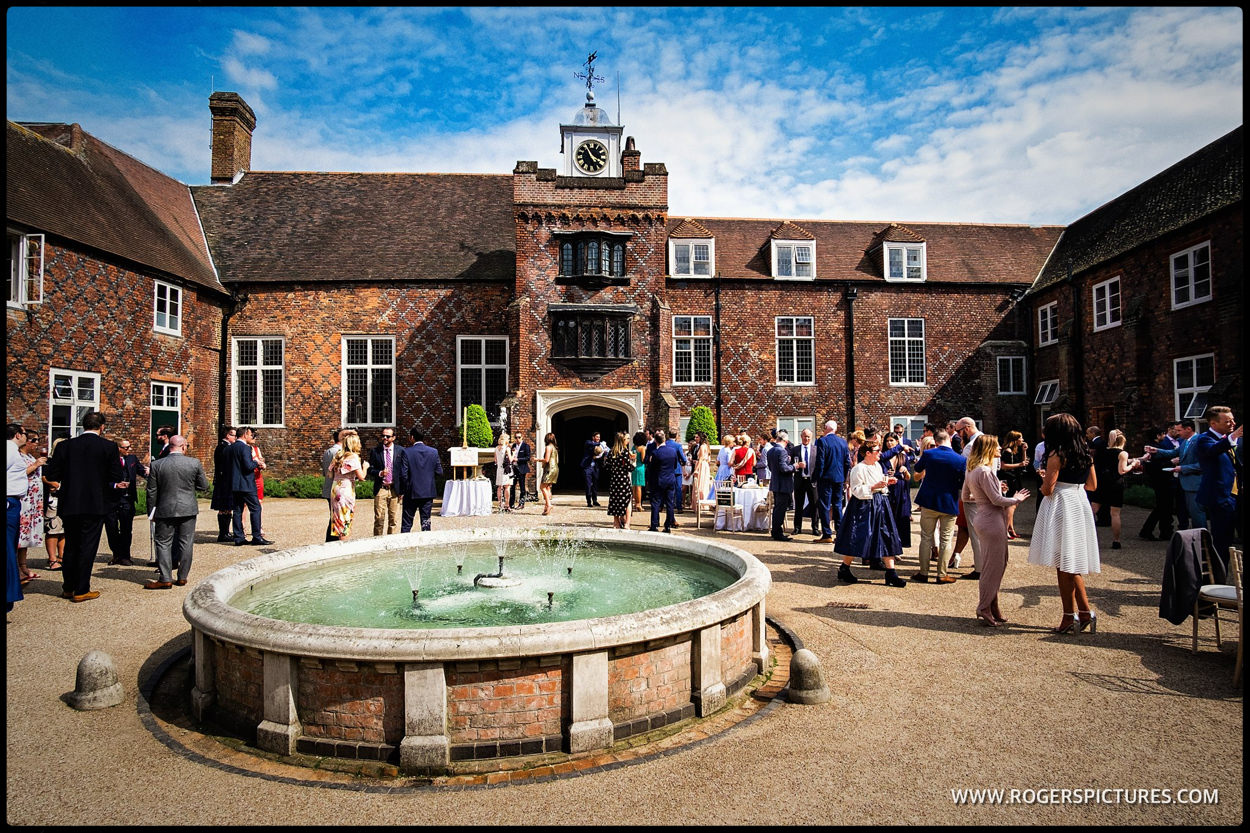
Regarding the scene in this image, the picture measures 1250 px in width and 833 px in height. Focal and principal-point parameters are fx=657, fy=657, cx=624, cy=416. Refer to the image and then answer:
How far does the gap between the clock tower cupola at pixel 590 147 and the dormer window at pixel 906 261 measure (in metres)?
10.9

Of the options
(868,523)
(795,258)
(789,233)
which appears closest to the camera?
(868,523)

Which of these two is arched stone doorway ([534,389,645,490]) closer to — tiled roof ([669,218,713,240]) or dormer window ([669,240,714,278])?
dormer window ([669,240,714,278])

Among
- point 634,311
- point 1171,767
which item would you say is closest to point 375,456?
point 1171,767

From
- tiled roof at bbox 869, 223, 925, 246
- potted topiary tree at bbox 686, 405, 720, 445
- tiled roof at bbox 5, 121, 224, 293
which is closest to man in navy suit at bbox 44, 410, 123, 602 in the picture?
tiled roof at bbox 5, 121, 224, 293

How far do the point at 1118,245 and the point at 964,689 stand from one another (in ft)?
71.4

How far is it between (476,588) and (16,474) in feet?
17.8

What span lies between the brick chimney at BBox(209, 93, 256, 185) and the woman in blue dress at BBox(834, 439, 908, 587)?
27.2m

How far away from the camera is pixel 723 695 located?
192 inches

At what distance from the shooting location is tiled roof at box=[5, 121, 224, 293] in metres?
16.2

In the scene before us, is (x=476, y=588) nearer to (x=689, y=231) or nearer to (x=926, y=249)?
(x=689, y=231)

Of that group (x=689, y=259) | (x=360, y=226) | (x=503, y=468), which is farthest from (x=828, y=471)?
(x=360, y=226)

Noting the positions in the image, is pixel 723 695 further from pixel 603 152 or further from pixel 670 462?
pixel 603 152

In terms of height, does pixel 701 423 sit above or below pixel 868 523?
above

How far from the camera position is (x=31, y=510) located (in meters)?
8.92
